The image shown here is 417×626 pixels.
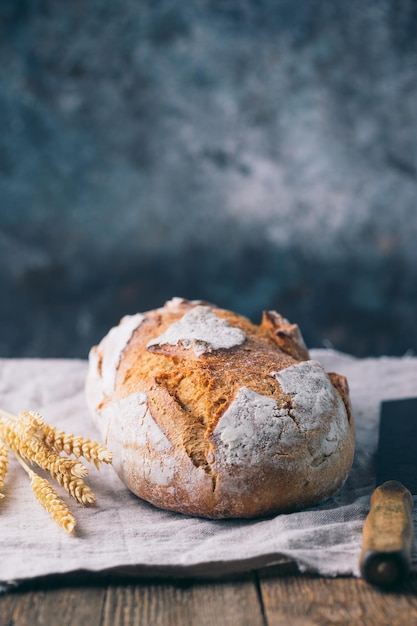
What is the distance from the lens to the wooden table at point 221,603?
1572mm

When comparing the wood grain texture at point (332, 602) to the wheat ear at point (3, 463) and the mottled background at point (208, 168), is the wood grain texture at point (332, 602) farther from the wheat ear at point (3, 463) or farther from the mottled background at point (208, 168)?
the mottled background at point (208, 168)

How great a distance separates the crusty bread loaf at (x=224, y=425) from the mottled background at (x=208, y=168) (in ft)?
6.52

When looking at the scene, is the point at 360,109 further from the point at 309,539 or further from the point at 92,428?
the point at 309,539

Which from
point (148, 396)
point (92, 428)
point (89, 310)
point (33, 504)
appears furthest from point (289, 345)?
point (89, 310)

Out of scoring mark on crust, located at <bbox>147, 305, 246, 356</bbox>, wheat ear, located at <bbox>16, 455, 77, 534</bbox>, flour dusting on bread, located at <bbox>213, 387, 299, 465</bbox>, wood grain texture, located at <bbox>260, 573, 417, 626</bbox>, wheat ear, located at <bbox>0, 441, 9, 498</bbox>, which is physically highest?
scoring mark on crust, located at <bbox>147, 305, 246, 356</bbox>

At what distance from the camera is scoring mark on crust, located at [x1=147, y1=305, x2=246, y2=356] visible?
2.21 metres

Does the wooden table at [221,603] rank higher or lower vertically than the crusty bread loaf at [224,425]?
lower

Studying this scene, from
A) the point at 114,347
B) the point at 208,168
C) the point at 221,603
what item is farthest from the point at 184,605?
the point at 208,168

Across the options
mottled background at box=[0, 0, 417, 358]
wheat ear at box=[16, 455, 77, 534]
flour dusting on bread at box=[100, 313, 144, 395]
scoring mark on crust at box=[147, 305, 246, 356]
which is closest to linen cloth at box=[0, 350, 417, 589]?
wheat ear at box=[16, 455, 77, 534]

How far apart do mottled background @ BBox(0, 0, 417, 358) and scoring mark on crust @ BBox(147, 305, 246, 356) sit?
1890 mm

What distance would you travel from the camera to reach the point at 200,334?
7.45 feet

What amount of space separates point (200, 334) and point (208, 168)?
86.1 inches

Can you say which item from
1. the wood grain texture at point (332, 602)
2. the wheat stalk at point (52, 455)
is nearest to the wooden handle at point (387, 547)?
the wood grain texture at point (332, 602)

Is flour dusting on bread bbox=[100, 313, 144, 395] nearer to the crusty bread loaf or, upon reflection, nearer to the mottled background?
the crusty bread loaf
